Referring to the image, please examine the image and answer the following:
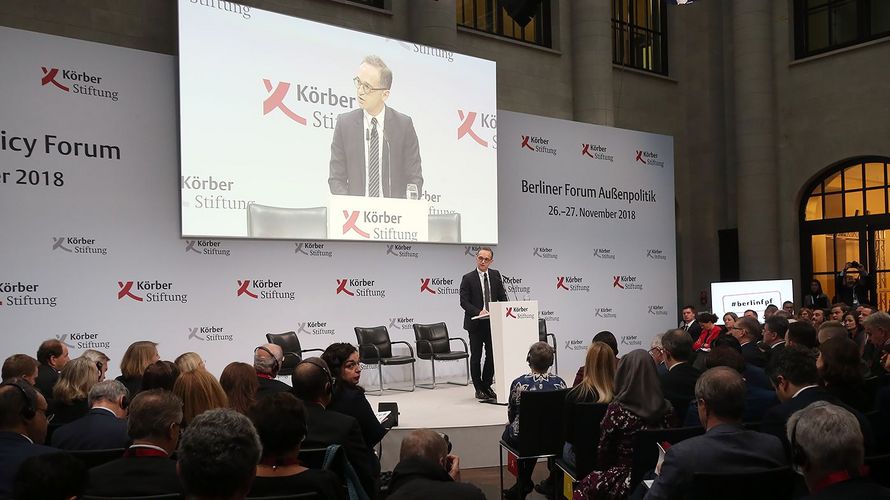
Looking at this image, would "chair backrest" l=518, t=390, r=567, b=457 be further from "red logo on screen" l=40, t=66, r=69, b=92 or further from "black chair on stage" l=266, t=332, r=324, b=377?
"red logo on screen" l=40, t=66, r=69, b=92

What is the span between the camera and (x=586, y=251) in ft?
39.3

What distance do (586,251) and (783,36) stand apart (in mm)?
6357

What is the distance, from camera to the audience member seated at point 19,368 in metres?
4.38

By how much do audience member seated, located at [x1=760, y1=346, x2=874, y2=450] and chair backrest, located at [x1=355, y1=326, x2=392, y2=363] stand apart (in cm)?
577

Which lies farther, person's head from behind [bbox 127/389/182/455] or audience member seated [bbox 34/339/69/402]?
audience member seated [bbox 34/339/69/402]

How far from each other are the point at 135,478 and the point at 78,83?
6.30 m

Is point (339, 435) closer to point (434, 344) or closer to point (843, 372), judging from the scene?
point (843, 372)

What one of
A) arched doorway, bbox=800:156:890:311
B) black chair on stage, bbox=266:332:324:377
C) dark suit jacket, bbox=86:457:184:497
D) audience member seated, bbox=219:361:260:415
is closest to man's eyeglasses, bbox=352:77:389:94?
black chair on stage, bbox=266:332:324:377

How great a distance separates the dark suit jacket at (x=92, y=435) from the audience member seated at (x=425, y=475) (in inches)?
57.0

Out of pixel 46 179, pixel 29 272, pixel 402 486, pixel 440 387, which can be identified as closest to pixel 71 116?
pixel 46 179

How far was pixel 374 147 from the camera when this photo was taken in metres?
9.50

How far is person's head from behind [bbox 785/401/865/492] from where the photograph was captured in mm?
2229

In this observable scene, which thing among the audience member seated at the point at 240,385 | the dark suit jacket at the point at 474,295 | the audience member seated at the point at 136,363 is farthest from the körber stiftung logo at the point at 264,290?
the audience member seated at the point at 240,385

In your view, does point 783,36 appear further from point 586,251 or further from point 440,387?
point 440,387
